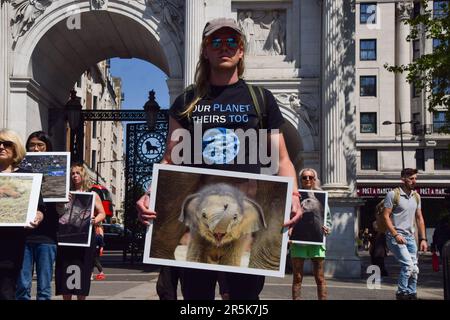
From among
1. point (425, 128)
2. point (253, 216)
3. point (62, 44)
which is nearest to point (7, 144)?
point (253, 216)

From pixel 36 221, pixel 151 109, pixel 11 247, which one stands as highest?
pixel 151 109

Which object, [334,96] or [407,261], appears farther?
[334,96]

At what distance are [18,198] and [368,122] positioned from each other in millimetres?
51728

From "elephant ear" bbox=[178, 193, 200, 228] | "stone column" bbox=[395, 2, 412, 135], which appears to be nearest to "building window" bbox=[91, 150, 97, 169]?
"stone column" bbox=[395, 2, 412, 135]

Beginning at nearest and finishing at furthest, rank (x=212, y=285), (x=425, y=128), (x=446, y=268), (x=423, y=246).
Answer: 1. (x=212, y=285)
2. (x=446, y=268)
3. (x=423, y=246)
4. (x=425, y=128)

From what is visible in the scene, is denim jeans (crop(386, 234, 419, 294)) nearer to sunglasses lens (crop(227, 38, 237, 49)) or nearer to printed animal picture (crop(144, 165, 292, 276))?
printed animal picture (crop(144, 165, 292, 276))

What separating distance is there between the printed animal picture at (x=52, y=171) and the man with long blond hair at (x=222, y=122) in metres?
2.78

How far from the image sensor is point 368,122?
56.1 metres

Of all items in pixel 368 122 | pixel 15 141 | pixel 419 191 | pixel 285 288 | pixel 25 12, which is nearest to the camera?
pixel 15 141

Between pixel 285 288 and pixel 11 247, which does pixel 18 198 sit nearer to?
pixel 11 247

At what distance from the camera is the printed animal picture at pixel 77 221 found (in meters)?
8.71

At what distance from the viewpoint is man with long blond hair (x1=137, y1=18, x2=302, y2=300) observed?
4.57m

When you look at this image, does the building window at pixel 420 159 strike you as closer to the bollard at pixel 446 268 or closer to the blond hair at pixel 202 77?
the bollard at pixel 446 268
